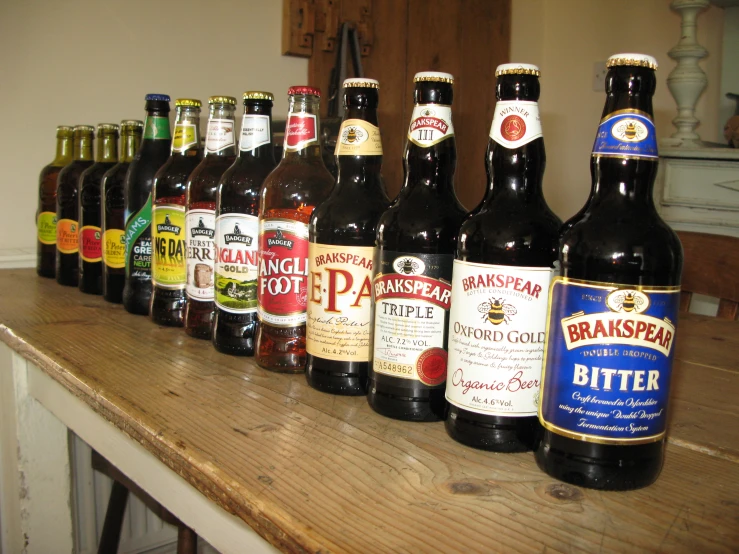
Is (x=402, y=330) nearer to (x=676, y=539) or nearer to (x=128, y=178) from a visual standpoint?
(x=676, y=539)

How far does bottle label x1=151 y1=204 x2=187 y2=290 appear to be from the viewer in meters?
1.14

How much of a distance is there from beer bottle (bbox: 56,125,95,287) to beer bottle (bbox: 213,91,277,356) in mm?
738

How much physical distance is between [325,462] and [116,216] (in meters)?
0.91

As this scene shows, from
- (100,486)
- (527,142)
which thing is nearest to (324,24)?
(100,486)

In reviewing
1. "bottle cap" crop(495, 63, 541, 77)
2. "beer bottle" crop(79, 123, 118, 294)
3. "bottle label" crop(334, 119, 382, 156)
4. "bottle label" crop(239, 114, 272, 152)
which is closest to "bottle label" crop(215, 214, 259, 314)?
"bottle label" crop(239, 114, 272, 152)

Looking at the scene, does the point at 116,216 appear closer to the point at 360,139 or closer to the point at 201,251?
the point at 201,251

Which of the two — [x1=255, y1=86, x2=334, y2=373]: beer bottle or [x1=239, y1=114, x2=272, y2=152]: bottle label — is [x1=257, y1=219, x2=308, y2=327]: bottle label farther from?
[x1=239, y1=114, x2=272, y2=152]: bottle label

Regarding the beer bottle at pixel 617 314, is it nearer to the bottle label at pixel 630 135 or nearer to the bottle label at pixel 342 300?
the bottle label at pixel 630 135

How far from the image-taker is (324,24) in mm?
2463

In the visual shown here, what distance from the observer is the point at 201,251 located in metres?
1.06

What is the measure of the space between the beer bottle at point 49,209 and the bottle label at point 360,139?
1135 mm

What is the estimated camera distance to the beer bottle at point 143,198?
1258 mm

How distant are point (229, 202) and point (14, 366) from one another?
462 millimetres

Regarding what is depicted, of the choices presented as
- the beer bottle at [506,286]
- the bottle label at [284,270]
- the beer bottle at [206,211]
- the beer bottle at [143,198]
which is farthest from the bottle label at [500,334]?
the beer bottle at [143,198]
